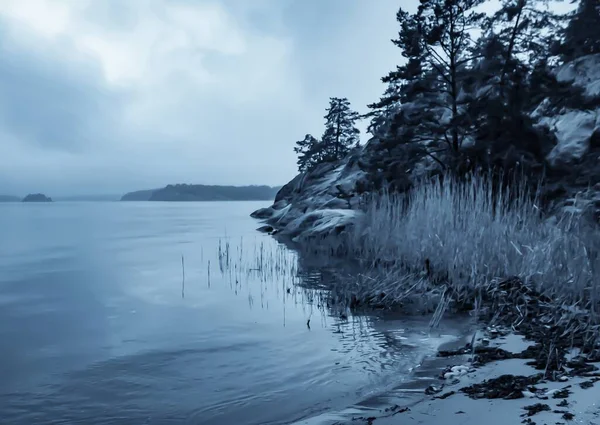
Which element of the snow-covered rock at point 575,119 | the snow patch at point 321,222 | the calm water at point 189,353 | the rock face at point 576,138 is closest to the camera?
the calm water at point 189,353

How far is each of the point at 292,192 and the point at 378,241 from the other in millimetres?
32197

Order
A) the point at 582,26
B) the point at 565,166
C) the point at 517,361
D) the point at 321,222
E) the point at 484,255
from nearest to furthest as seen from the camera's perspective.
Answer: the point at 517,361, the point at 484,255, the point at 565,166, the point at 582,26, the point at 321,222

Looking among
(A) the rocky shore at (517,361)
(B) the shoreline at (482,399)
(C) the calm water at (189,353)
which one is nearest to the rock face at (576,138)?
(A) the rocky shore at (517,361)

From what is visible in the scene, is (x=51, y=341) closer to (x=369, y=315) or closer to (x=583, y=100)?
(x=369, y=315)

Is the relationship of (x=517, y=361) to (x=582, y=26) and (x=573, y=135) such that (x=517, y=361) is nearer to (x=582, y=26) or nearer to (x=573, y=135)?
(x=573, y=135)

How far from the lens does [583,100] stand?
15156 millimetres

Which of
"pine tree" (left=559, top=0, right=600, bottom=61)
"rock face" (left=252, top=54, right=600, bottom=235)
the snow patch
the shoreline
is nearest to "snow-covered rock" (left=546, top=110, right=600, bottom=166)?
"rock face" (left=252, top=54, right=600, bottom=235)

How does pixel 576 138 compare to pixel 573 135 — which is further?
pixel 573 135

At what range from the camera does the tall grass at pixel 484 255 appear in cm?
541

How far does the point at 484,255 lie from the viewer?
7289mm

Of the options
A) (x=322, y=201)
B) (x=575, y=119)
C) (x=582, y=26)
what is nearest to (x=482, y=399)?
(x=575, y=119)

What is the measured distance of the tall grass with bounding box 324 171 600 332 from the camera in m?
5.41

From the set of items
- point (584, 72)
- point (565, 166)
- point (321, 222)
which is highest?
point (584, 72)

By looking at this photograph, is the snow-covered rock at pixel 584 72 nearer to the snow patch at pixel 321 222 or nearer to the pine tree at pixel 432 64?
the pine tree at pixel 432 64
